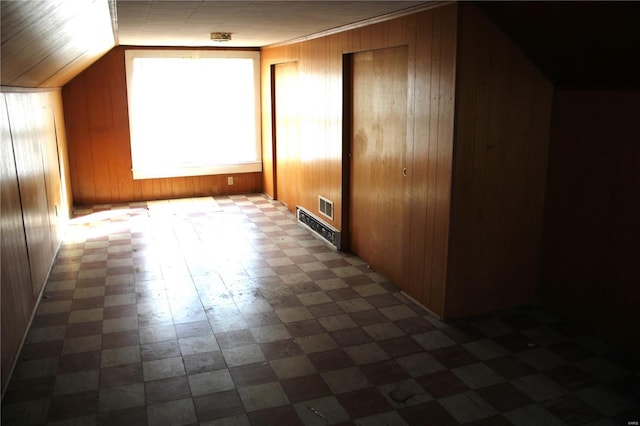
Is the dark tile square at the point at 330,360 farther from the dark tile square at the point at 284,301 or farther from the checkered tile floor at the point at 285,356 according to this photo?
the dark tile square at the point at 284,301

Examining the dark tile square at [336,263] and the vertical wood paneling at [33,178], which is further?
the dark tile square at [336,263]

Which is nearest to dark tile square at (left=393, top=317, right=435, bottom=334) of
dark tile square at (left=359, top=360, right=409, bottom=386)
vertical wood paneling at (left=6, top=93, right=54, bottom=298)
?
dark tile square at (left=359, top=360, right=409, bottom=386)

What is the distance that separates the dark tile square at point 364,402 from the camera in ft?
9.57

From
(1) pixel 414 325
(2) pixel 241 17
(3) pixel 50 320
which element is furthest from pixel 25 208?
(1) pixel 414 325

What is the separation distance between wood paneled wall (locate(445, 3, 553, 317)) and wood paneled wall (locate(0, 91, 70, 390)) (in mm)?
3046

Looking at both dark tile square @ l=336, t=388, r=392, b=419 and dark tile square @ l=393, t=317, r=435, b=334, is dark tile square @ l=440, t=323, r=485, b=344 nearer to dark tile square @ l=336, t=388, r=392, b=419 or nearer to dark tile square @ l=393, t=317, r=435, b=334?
dark tile square @ l=393, t=317, r=435, b=334

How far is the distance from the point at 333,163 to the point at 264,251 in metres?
1.23

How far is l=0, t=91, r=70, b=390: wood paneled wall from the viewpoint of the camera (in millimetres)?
3387

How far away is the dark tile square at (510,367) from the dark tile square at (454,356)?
0.13m

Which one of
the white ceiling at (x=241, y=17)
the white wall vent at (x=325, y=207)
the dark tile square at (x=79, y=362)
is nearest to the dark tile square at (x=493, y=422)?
the dark tile square at (x=79, y=362)

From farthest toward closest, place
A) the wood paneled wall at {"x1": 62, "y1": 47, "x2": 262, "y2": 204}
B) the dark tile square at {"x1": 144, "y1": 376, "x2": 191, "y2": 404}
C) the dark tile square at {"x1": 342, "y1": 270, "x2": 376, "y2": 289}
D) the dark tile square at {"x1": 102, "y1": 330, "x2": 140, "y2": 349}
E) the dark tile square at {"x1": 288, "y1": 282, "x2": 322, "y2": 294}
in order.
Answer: the wood paneled wall at {"x1": 62, "y1": 47, "x2": 262, "y2": 204} → the dark tile square at {"x1": 342, "y1": 270, "x2": 376, "y2": 289} → the dark tile square at {"x1": 288, "y1": 282, "x2": 322, "y2": 294} → the dark tile square at {"x1": 102, "y1": 330, "x2": 140, "y2": 349} → the dark tile square at {"x1": 144, "y1": 376, "x2": 191, "y2": 404}

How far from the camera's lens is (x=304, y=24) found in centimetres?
491

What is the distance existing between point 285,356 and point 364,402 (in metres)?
0.71

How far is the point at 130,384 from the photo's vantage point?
3176mm
